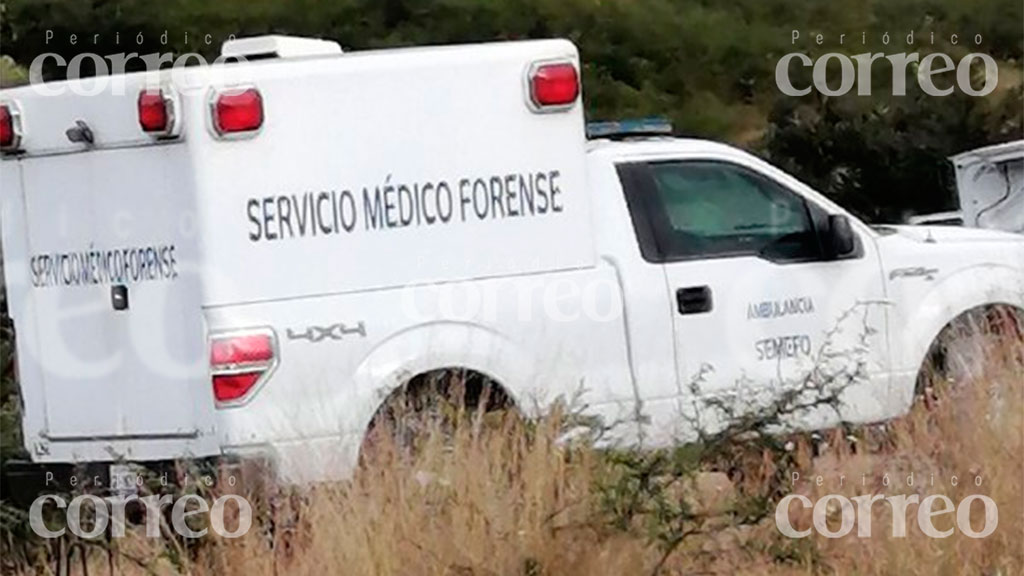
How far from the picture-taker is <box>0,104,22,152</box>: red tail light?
931cm

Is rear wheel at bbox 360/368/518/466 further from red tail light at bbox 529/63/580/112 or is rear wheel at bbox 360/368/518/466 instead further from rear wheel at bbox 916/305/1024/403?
rear wheel at bbox 916/305/1024/403

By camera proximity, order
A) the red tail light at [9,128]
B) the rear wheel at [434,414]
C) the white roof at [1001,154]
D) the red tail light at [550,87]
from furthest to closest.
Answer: the white roof at [1001,154]
the red tail light at [9,128]
the red tail light at [550,87]
the rear wheel at [434,414]

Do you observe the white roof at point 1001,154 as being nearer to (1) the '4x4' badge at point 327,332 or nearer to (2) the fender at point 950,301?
(2) the fender at point 950,301

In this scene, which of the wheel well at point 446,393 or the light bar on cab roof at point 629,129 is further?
the light bar on cab roof at point 629,129

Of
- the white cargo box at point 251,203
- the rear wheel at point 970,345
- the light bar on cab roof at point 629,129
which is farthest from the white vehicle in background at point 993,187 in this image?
the white cargo box at point 251,203

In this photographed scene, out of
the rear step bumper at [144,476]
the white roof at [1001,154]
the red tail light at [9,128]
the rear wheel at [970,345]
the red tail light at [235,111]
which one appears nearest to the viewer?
the rear step bumper at [144,476]

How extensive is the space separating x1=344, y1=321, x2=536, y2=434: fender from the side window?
94 centimetres

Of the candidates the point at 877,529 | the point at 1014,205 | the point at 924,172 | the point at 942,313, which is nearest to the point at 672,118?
the point at 924,172

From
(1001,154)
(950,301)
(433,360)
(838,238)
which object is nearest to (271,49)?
(433,360)

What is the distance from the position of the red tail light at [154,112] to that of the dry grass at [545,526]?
1564mm

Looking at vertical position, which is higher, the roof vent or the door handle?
the roof vent

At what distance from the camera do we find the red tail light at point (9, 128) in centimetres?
931

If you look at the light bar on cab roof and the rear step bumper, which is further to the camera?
the light bar on cab roof

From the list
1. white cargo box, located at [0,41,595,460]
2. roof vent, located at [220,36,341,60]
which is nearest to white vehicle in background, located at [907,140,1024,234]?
white cargo box, located at [0,41,595,460]
